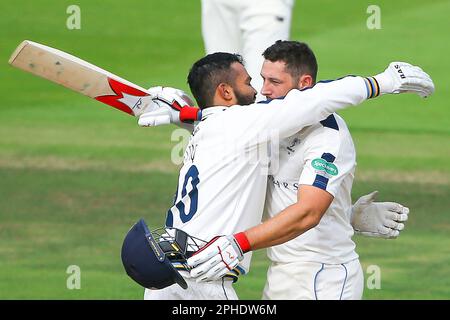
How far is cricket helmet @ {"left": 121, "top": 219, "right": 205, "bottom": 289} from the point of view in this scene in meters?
5.86

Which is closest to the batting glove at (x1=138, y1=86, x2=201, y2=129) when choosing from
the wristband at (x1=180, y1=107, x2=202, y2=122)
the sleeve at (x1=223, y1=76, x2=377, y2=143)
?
the wristband at (x1=180, y1=107, x2=202, y2=122)

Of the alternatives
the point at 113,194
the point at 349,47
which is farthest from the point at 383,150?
the point at 349,47

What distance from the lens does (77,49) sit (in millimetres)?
17484

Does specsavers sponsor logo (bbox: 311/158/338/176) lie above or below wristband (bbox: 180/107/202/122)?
below

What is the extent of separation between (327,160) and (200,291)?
84cm

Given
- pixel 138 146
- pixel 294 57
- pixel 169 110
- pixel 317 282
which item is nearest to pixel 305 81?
pixel 294 57

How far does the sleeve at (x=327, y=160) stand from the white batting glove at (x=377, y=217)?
1.49 feet

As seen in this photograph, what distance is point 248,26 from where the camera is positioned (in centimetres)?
1001

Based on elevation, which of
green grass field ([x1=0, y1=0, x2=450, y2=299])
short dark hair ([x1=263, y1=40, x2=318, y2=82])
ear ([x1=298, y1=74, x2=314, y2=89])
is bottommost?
green grass field ([x1=0, y1=0, x2=450, y2=299])

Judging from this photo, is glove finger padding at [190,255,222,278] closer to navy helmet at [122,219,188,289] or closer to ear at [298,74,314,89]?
navy helmet at [122,219,188,289]

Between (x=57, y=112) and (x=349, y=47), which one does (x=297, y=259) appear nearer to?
(x=57, y=112)

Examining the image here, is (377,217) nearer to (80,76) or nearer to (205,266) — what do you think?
(205,266)

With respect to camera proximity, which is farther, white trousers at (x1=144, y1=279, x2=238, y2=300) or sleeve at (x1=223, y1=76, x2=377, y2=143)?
white trousers at (x1=144, y1=279, x2=238, y2=300)

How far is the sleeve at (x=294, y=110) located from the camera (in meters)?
5.97
